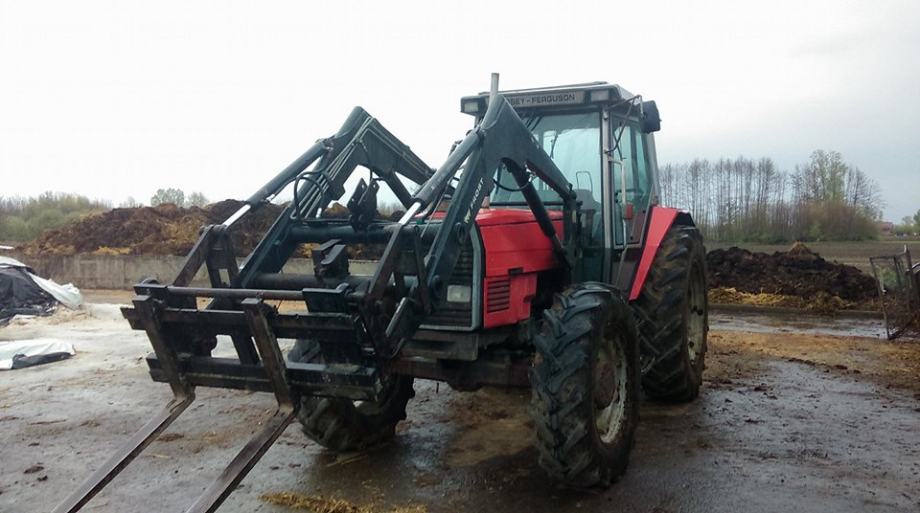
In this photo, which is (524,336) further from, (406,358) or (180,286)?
(180,286)

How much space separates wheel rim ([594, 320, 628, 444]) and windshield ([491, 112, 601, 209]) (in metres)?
1.46

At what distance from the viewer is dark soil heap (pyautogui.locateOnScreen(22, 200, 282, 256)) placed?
76.0 feet

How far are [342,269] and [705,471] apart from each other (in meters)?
2.92

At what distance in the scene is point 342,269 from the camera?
4.13 m

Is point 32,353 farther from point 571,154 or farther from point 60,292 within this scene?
point 571,154

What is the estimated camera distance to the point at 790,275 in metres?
14.9

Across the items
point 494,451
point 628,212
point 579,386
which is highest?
point 628,212

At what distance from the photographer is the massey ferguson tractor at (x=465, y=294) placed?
3.86 metres

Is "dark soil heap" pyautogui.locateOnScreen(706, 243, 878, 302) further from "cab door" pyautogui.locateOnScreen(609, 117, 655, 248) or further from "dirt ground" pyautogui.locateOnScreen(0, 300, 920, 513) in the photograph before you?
"cab door" pyautogui.locateOnScreen(609, 117, 655, 248)

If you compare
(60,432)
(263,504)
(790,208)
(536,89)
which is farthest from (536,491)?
(790,208)

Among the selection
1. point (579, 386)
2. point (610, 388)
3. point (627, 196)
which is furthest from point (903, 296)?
point (579, 386)

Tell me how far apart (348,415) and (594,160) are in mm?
2866

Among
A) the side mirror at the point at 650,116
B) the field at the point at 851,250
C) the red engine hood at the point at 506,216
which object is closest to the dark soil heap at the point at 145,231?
the field at the point at 851,250

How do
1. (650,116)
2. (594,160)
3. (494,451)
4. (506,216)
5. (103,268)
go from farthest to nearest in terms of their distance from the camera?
(103,268)
(650,116)
(594,160)
(494,451)
(506,216)
